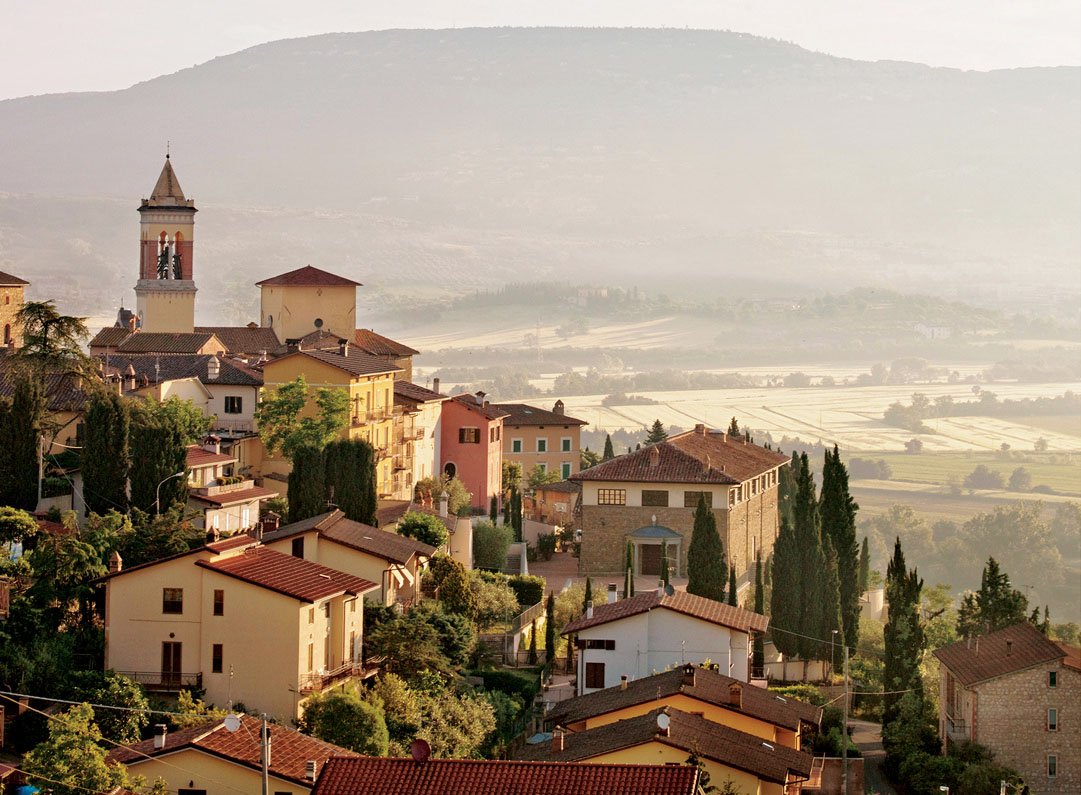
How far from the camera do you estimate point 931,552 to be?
174m

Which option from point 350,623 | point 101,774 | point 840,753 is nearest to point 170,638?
point 350,623

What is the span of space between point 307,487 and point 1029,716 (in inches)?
813

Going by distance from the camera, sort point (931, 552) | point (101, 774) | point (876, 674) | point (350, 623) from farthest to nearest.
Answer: point (931, 552), point (876, 674), point (350, 623), point (101, 774)

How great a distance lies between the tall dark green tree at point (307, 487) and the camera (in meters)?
55.3

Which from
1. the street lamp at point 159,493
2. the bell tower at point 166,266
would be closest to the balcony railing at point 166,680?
the street lamp at point 159,493

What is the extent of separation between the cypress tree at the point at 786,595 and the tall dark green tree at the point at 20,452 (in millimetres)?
21481

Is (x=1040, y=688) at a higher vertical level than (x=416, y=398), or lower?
lower

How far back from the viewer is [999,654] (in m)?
49.3

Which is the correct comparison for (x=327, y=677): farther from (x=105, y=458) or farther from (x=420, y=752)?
(x=420, y=752)

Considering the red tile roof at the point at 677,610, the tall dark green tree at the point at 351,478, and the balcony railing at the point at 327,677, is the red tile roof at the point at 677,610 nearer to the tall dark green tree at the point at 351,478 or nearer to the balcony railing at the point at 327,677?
the balcony railing at the point at 327,677

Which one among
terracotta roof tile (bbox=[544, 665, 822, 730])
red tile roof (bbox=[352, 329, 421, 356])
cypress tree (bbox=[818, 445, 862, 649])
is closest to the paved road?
terracotta roof tile (bbox=[544, 665, 822, 730])

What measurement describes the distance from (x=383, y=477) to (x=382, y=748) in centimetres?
2680

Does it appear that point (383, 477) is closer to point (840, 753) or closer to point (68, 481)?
point (68, 481)

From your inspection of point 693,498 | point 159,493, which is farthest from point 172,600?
point 693,498
